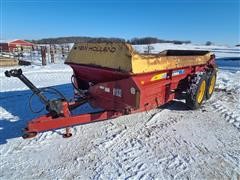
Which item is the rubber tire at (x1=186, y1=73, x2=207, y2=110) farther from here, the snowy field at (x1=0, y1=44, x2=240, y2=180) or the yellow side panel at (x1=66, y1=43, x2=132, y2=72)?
the yellow side panel at (x1=66, y1=43, x2=132, y2=72)

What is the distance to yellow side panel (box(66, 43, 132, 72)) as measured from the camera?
373cm

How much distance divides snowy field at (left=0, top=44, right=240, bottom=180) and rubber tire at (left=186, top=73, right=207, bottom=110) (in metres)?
0.18

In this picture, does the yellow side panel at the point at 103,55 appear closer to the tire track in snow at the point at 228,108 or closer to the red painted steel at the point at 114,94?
the red painted steel at the point at 114,94

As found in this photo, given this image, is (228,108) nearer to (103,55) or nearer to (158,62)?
(158,62)

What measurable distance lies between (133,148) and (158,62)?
58.5 inches

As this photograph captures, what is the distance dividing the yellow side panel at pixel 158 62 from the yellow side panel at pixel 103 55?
5.1 inches

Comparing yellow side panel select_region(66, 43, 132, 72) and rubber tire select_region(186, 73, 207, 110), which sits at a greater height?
yellow side panel select_region(66, 43, 132, 72)

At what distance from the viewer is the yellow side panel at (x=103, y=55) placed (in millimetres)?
3732

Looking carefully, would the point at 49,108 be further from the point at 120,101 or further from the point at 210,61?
the point at 210,61

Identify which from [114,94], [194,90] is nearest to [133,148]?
[114,94]

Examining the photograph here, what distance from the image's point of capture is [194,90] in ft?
17.0

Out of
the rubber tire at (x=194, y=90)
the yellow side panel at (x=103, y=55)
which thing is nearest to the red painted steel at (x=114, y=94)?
the yellow side panel at (x=103, y=55)

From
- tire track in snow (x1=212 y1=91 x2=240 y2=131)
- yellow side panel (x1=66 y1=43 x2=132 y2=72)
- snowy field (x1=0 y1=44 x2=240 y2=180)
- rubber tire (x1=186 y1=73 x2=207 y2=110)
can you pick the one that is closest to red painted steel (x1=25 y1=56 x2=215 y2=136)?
yellow side panel (x1=66 y1=43 x2=132 y2=72)

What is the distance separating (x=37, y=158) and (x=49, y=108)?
2.24 ft
